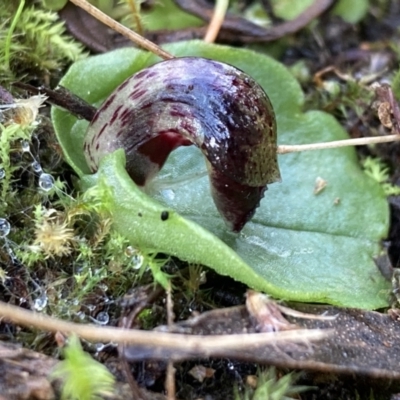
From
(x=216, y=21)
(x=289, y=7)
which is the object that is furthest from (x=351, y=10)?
(x=216, y=21)

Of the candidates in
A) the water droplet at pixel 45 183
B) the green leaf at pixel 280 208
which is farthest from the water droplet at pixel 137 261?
the water droplet at pixel 45 183

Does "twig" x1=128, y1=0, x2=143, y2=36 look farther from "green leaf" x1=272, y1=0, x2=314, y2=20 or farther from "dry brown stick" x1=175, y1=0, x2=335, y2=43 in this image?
"green leaf" x1=272, y1=0, x2=314, y2=20

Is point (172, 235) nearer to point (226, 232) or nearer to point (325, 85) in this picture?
point (226, 232)

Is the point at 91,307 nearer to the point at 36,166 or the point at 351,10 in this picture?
the point at 36,166

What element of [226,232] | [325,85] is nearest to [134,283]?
[226,232]

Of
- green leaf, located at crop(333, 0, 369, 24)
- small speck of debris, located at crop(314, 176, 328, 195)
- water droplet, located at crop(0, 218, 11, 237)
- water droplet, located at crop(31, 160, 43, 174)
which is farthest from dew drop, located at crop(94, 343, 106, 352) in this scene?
green leaf, located at crop(333, 0, 369, 24)
